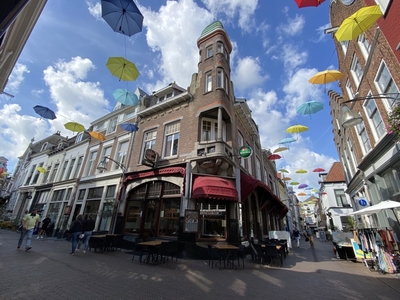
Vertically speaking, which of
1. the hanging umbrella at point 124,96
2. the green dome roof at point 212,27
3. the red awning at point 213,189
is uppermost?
the green dome roof at point 212,27

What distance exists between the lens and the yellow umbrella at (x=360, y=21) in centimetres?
599

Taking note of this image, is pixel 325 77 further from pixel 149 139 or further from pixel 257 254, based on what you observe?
pixel 149 139

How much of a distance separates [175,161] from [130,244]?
549cm

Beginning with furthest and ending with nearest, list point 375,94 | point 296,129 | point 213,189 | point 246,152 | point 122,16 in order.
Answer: point 296,129, point 246,152, point 213,189, point 375,94, point 122,16

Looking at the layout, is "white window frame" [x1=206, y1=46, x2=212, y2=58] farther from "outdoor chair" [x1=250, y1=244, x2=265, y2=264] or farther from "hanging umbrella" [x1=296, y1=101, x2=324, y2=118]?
"outdoor chair" [x1=250, y1=244, x2=265, y2=264]

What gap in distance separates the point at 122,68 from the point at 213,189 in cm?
732

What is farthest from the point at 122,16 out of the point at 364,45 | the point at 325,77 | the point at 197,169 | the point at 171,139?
the point at 364,45

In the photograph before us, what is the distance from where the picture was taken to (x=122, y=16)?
598cm

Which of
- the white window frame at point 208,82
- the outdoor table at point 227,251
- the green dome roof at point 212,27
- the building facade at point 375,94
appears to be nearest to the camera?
the building facade at point 375,94

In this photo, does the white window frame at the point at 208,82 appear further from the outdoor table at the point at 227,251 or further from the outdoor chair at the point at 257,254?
the outdoor chair at the point at 257,254

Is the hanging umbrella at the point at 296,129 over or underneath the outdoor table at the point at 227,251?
over

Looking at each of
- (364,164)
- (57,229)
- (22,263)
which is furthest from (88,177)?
(364,164)

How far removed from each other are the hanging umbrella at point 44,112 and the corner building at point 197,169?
549 cm

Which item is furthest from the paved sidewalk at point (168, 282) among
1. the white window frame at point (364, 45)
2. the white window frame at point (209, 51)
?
the white window frame at point (209, 51)
